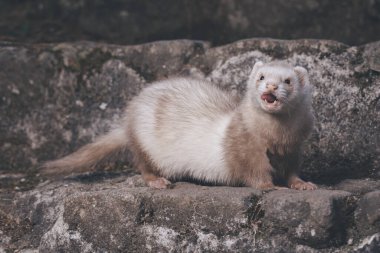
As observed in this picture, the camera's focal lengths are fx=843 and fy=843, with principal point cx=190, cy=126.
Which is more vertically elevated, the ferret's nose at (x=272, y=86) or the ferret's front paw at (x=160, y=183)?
the ferret's nose at (x=272, y=86)

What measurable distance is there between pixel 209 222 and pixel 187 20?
3.37 m

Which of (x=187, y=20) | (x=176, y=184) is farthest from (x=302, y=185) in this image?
(x=187, y=20)

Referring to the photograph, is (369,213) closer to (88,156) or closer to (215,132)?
(215,132)

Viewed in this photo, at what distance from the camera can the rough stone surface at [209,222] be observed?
4543 mm

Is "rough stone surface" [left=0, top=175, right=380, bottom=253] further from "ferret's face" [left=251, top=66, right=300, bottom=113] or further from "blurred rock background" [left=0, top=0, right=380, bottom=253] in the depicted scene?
"ferret's face" [left=251, top=66, right=300, bottom=113]

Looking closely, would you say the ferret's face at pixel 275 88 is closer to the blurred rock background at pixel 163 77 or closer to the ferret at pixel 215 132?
the ferret at pixel 215 132

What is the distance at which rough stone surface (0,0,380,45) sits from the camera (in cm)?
741

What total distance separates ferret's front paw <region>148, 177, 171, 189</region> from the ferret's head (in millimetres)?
783

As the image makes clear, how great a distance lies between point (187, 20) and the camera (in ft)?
25.4

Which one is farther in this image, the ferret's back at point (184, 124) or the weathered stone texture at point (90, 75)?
the weathered stone texture at point (90, 75)

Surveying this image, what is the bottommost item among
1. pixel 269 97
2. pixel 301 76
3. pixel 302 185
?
pixel 302 185

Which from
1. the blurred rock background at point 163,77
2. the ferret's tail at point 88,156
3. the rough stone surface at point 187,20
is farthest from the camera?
the rough stone surface at point 187,20

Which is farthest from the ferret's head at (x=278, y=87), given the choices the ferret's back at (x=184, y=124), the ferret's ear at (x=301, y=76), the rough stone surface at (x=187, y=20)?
the rough stone surface at (x=187, y=20)

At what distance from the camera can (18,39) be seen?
7371mm
